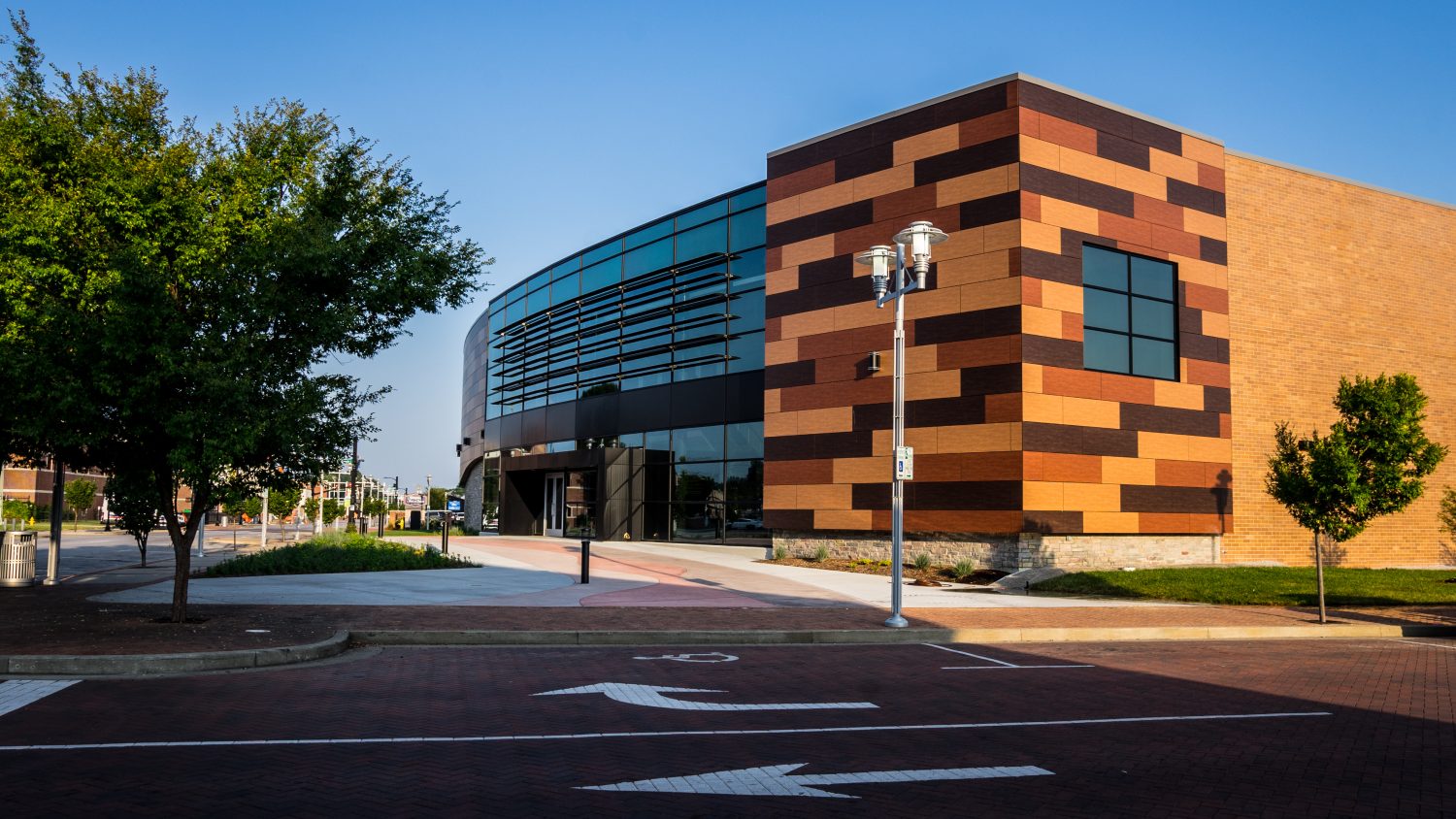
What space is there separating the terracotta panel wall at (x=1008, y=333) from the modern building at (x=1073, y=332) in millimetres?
62

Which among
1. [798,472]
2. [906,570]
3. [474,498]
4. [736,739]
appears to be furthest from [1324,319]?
[474,498]

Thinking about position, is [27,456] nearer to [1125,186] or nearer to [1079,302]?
[1079,302]

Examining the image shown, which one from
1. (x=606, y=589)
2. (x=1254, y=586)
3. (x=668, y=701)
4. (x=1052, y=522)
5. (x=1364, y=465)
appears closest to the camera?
(x=668, y=701)

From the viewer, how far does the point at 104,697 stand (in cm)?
880

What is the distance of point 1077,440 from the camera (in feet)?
77.5

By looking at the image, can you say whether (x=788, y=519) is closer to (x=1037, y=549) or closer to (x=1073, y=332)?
(x=1037, y=549)

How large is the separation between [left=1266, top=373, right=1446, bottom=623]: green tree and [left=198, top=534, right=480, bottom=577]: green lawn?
757 inches

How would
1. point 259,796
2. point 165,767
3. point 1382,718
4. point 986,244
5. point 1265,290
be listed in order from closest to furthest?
1. point 259,796
2. point 165,767
3. point 1382,718
4. point 986,244
5. point 1265,290

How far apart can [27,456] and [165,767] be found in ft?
38.6

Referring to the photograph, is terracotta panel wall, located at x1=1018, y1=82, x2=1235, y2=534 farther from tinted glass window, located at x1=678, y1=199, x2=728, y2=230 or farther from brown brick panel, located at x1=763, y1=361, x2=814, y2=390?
tinted glass window, located at x1=678, y1=199, x2=728, y2=230

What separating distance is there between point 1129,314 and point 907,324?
5618 mm

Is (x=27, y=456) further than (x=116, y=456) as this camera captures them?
Yes

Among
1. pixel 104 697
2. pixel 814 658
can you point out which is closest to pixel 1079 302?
pixel 814 658

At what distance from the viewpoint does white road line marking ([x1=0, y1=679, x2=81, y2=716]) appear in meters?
8.33
